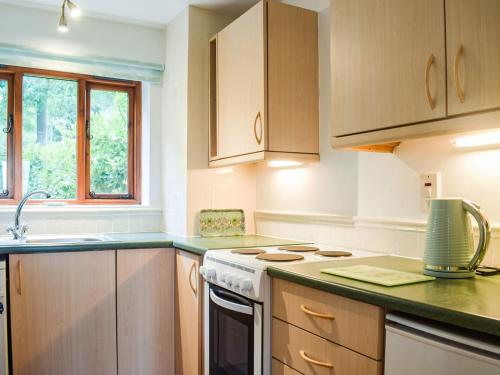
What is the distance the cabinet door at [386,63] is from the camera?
56.3 inches

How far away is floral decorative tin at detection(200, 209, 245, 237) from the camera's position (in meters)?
2.95

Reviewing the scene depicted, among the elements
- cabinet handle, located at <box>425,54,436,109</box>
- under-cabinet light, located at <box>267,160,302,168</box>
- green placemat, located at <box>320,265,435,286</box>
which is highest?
cabinet handle, located at <box>425,54,436,109</box>

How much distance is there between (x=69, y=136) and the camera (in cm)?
316

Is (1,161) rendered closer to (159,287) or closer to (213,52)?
(159,287)

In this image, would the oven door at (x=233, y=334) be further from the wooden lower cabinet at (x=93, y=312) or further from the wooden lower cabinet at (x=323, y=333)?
the wooden lower cabinet at (x=93, y=312)

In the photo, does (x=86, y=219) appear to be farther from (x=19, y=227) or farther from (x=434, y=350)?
(x=434, y=350)

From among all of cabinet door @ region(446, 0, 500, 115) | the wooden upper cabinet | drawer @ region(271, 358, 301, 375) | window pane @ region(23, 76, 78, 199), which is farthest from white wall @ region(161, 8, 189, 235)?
cabinet door @ region(446, 0, 500, 115)

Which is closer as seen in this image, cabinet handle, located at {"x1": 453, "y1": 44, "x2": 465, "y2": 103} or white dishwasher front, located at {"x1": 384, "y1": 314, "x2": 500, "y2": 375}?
white dishwasher front, located at {"x1": 384, "y1": 314, "x2": 500, "y2": 375}

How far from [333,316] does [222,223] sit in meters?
1.64

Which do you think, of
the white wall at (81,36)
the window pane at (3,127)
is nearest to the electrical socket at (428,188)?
the white wall at (81,36)

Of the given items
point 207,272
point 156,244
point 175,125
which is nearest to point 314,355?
point 207,272

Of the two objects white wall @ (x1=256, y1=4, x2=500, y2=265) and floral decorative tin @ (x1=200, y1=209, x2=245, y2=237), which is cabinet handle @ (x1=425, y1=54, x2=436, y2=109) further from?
floral decorative tin @ (x1=200, y1=209, x2=245, y2=237)

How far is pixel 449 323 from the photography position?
3.56 ft

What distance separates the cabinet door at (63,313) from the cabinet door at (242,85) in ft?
3.12
